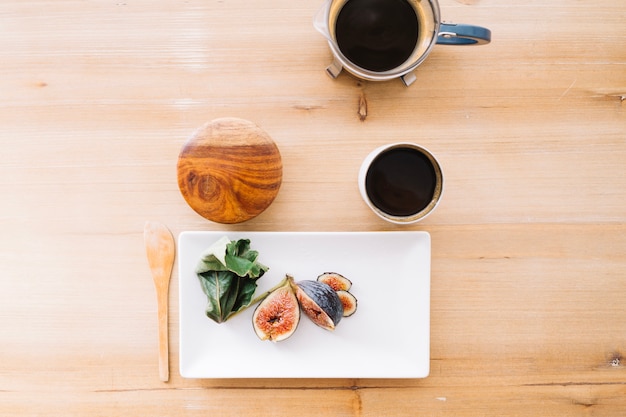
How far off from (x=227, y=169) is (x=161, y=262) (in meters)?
0.24

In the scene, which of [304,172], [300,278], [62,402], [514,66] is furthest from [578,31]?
[62,402]

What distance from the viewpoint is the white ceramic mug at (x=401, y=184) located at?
83 cm

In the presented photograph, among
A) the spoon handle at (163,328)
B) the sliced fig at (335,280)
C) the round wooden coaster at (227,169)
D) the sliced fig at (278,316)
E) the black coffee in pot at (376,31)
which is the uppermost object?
Result: the black coffee in pot at (376,31)

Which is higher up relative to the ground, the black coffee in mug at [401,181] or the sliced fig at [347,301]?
the black coffee in mug at [401,181]

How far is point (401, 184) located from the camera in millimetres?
840

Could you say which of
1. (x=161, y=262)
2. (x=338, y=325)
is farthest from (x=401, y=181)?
(x=161, y=262)

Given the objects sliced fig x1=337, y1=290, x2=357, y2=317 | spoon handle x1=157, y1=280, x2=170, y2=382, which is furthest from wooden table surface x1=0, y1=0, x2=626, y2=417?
sliced fig x1=337, y1=290, x2=357, y2=317

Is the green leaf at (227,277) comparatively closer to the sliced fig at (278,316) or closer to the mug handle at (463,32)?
the sliced fig at (278,316)

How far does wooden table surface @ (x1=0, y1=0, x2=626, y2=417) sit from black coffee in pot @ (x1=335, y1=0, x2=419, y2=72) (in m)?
0.09

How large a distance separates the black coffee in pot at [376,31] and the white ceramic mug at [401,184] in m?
0.16

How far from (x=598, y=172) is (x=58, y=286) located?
3.54 feet

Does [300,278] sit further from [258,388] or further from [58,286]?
[58,286]

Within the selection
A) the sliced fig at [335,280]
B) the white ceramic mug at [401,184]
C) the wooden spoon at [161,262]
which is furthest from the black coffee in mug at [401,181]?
the wooden spoon at [161,262]

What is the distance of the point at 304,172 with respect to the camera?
92 cm
